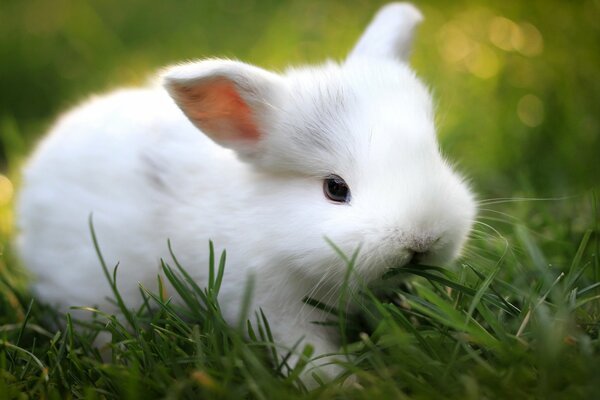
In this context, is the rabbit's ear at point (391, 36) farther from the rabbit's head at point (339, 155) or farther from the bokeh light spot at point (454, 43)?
the bokeh light spot at point (454, 43)

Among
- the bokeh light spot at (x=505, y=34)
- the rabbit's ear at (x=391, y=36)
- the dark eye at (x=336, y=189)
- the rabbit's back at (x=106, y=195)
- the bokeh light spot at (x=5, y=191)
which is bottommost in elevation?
the bokeh light spot at (x=5, y=191)

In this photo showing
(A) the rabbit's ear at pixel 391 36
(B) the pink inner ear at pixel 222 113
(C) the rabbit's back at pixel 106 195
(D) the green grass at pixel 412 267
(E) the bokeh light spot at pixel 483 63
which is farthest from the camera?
(E) the bokeh light spot at pixel 483 63

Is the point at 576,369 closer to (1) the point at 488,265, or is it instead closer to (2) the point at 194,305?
(1) the point at 488,265

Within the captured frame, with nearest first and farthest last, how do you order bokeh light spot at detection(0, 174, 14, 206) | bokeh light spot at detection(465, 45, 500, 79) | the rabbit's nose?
the rabbit's nose → bokeh light spot at detection(0, 174, 14, 206) → bokeh light spot at detection(465, 45, 500, 79)

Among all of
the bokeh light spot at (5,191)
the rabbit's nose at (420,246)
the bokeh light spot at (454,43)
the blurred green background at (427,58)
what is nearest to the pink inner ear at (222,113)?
the rabbit's nose at (420,246)

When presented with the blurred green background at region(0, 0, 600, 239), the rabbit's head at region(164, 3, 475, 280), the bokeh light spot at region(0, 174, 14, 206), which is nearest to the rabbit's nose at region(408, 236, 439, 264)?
the rabbit's head at region(164, 3, 475, 280)

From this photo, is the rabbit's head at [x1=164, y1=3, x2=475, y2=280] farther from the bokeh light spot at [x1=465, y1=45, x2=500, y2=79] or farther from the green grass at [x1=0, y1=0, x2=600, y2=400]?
the bokeh light spot at [x1=465, y1=45, x2=500, y2=79]
